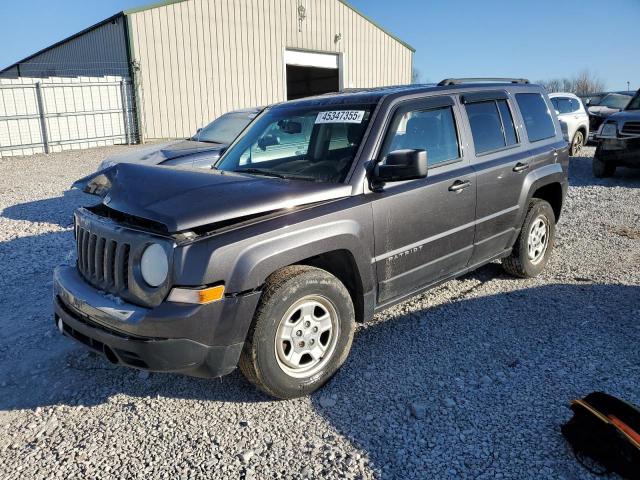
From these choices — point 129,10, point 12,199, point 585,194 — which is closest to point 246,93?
point 129,10

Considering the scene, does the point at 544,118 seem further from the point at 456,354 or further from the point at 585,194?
the point at 585,194

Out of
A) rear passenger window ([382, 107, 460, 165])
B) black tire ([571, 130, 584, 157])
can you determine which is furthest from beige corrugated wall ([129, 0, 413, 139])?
rear passenger window ([382, 107, 460, 165])

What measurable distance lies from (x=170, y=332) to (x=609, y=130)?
433 inches

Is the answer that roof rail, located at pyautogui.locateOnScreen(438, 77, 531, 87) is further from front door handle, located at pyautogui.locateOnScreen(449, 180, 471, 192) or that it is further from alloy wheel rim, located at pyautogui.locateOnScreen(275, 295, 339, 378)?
alloy wheel rim, located at pyautogui.locateOnScreen(275, 295, 339, 378)

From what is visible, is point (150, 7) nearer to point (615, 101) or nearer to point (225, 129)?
point (225, 129)

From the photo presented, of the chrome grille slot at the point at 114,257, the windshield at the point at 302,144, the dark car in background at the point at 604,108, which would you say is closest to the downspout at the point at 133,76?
the windshield at the point at 302,144

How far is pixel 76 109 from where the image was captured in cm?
1775

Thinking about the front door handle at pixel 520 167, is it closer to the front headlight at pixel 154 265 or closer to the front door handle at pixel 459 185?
the front door handle at pixel 459 185

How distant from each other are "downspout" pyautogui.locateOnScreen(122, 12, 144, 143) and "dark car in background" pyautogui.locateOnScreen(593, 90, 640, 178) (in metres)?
15.0

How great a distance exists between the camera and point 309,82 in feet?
103

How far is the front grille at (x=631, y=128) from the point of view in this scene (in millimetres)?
10344

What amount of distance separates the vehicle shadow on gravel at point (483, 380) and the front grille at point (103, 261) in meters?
1.44

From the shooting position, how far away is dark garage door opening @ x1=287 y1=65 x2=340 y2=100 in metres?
29.4

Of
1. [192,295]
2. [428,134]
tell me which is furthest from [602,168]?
[192,295]
